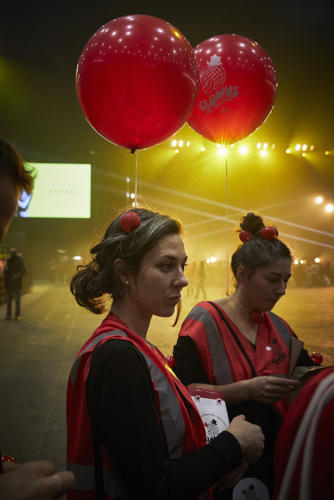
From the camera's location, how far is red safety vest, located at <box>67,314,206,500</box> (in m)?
0.77

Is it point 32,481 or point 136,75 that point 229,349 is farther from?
point 136,75

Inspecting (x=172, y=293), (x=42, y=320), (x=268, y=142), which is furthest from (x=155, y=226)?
(x=268, y=142)

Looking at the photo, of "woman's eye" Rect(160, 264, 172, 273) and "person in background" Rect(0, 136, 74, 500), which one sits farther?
"woman's eye" Rect(160, 264, 172, 273)

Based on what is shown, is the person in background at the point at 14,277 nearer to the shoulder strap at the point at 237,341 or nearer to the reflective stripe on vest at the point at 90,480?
the shoulder strap at the point at 237,341

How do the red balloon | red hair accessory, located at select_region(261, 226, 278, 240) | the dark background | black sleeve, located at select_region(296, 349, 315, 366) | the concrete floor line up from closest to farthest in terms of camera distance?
black sleeve, located at select_region(296, 349, 315, 366) → red hair accessory, located at select_region(261, 226, 278, 240) → the red balloon → the concrete floor → the dark background

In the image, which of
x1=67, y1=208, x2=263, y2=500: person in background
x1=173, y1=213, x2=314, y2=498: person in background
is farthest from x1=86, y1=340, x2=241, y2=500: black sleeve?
x1=173, y1=213, x2=314, y2=498: person in background

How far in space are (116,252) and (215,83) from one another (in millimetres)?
1331

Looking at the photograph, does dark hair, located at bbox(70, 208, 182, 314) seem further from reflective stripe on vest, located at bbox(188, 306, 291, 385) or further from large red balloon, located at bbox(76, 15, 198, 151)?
large red balloon, located at bbox(76, 15, 198, 151)

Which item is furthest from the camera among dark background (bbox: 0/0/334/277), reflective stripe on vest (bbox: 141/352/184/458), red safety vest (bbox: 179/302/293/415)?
dark background (bbox: 0/0/334/277)

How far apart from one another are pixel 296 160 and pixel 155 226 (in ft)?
46.3

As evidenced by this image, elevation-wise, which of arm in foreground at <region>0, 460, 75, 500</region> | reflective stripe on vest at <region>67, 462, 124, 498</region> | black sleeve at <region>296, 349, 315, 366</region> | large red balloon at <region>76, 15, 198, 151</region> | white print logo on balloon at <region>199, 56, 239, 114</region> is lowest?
reflective stripe on vest at <region>67, 462, 124, 498</region>

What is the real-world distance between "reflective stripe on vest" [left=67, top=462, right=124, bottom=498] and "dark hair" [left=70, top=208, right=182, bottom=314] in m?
0.47

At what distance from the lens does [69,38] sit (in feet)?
15.2

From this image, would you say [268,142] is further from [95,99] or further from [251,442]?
[251,442]
